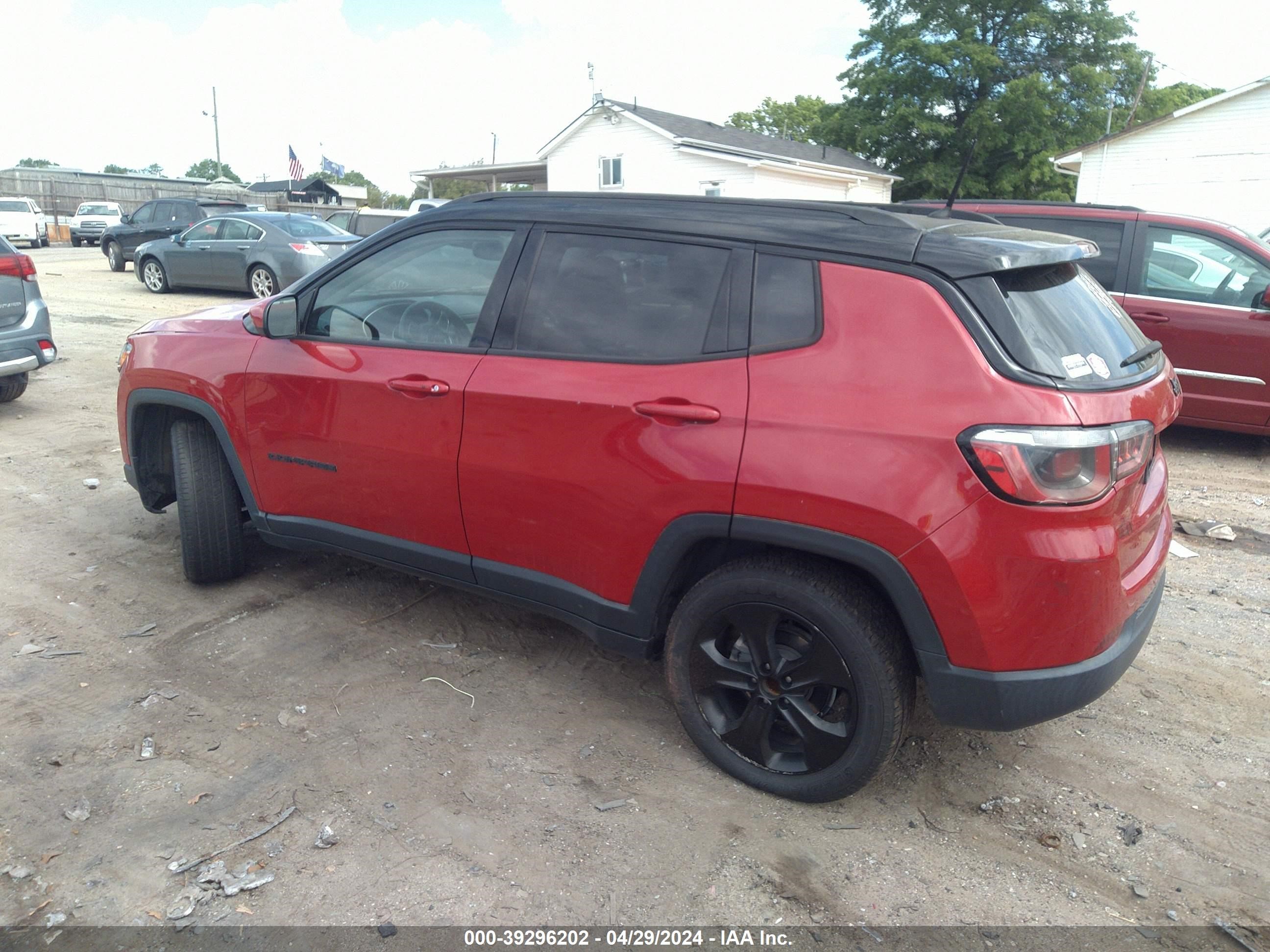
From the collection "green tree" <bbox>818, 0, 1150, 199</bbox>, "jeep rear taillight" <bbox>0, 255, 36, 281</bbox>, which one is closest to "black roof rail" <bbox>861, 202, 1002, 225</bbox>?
"jeep rear taillight" <bbox>0, 255, 36, 281</bbox>

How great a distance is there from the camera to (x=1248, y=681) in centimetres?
382

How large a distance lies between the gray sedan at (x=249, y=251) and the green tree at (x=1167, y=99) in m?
21.6

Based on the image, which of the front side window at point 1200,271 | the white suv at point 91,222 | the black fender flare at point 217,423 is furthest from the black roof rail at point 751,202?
the white suv at point 91,222

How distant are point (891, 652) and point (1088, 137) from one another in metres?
37.2

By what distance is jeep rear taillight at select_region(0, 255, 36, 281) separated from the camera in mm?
7621

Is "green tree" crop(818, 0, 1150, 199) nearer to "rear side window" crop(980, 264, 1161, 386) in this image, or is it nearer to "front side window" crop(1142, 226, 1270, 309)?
"front side window" crop(1142, 226, 1270, 309)

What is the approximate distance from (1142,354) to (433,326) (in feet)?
8.29

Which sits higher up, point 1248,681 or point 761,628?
point 761,628

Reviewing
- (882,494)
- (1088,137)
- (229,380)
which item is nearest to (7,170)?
(1088,137)

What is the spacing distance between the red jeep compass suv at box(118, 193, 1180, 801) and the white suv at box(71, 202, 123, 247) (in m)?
34.1

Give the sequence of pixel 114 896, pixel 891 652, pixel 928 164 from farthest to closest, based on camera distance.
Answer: pixel 928 164 → pixel 891 652 → pixel 114 896

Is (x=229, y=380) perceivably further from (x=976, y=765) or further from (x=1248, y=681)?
(x=1248, y=681)

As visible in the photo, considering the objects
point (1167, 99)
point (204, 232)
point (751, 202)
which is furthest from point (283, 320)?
point (1167, 99)

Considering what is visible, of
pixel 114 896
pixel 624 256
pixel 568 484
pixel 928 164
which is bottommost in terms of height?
pixel 114 896
